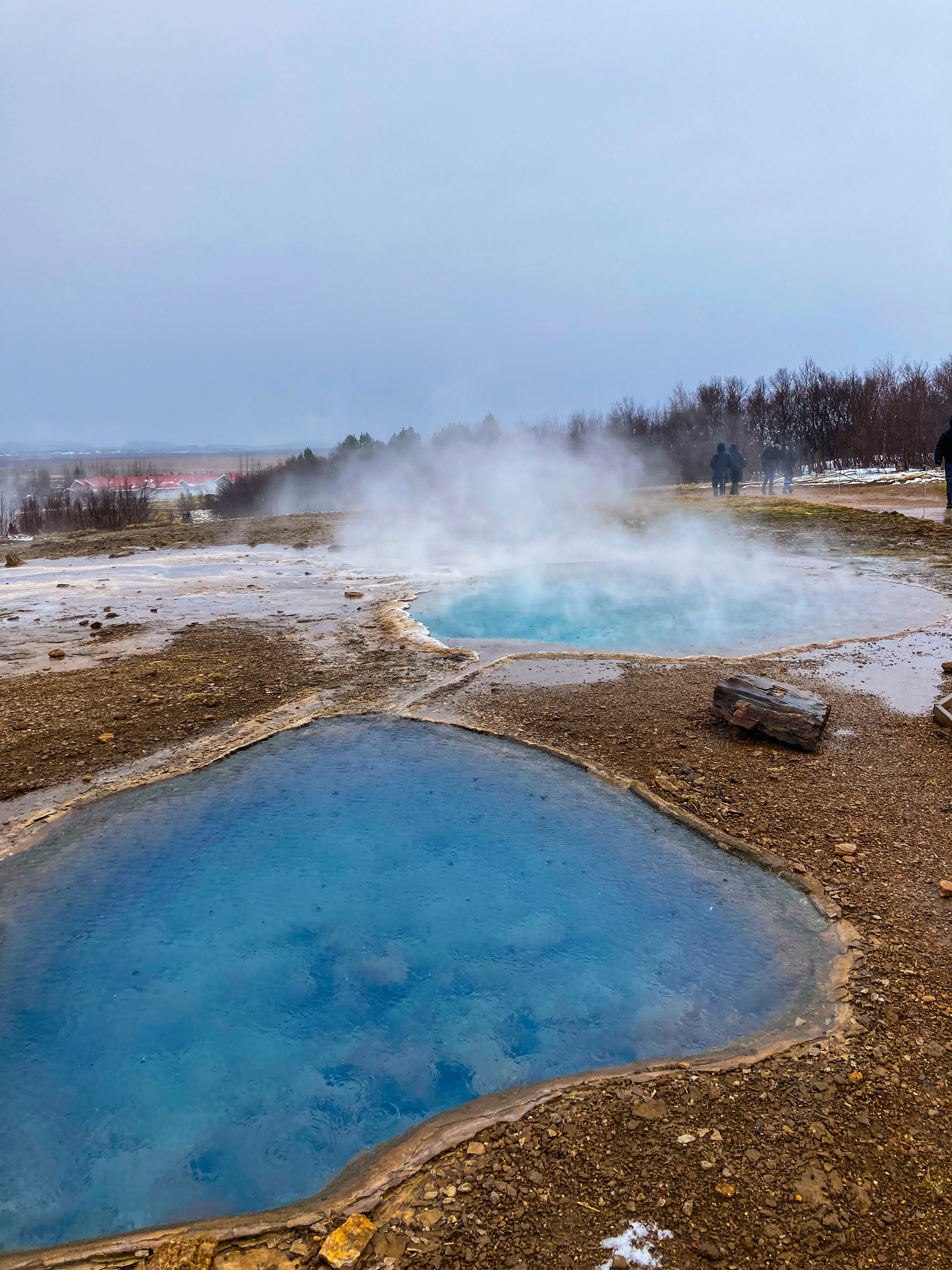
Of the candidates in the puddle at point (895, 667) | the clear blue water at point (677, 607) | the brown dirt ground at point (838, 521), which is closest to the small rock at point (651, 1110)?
the puddle at point (895, 667)

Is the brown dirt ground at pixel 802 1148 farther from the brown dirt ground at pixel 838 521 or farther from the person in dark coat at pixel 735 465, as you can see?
the person in dark coat at pixel 735 465

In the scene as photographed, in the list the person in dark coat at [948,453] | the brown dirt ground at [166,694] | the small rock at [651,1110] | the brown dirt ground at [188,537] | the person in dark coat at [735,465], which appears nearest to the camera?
the small rock at [651,1110]

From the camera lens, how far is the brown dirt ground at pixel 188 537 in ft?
52.5

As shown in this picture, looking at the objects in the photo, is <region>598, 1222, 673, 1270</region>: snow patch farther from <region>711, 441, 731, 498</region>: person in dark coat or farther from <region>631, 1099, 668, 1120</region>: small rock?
<region>711, 441, 731, 498</region>: person in dark coat

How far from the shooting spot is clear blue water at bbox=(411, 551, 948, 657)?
7.42 meters

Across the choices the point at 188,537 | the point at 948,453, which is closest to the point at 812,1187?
the point at 948,453

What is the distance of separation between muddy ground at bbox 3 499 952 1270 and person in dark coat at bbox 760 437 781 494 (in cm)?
1739

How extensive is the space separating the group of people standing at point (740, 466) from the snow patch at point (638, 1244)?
65.3 feet

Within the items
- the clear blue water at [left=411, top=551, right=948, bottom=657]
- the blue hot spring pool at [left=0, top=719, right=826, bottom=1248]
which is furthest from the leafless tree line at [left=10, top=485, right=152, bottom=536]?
the blue hot spring pool at [left=0, top=719, right=826, bottom=1248]

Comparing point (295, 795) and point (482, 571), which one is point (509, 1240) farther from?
point (482, 571)

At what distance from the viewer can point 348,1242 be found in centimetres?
190

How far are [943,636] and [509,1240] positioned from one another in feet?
22.1

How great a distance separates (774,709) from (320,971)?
3.13 meters

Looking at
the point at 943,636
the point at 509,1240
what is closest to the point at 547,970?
the point at 509,1240
